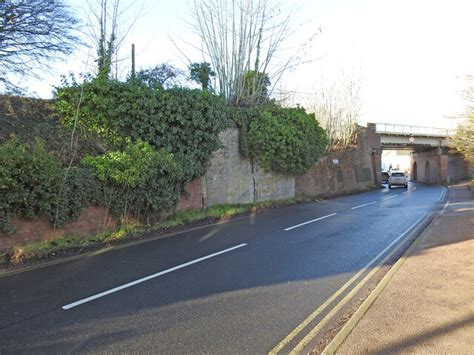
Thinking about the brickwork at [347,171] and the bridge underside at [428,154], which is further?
the bridge underside at [428,154]

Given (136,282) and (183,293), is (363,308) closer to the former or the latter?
(183,293)

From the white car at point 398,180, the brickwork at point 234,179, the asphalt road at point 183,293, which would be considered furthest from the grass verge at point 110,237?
the white car at point 398,180

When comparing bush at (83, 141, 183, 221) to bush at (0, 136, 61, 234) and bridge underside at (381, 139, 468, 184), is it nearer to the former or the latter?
bush at (0, 136, 61, 234)

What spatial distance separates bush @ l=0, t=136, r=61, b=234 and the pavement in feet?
24.3

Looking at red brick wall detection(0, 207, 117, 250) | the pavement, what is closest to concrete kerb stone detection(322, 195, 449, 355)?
the pavement

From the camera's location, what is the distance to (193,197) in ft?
49.0

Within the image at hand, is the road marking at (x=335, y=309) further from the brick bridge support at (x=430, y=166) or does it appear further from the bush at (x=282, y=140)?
the brick bridge support at (x=430, y=166)

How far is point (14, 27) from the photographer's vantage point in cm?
1302

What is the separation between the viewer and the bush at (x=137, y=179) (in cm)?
1095

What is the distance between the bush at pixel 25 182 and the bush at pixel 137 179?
1722 millimetres

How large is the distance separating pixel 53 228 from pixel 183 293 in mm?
5294

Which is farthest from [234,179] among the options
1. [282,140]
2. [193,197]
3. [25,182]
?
[25,182]

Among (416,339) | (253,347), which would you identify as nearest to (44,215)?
(253,347)

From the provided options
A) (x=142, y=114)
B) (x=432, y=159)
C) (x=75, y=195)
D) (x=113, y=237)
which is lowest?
(x=113, y=237)
